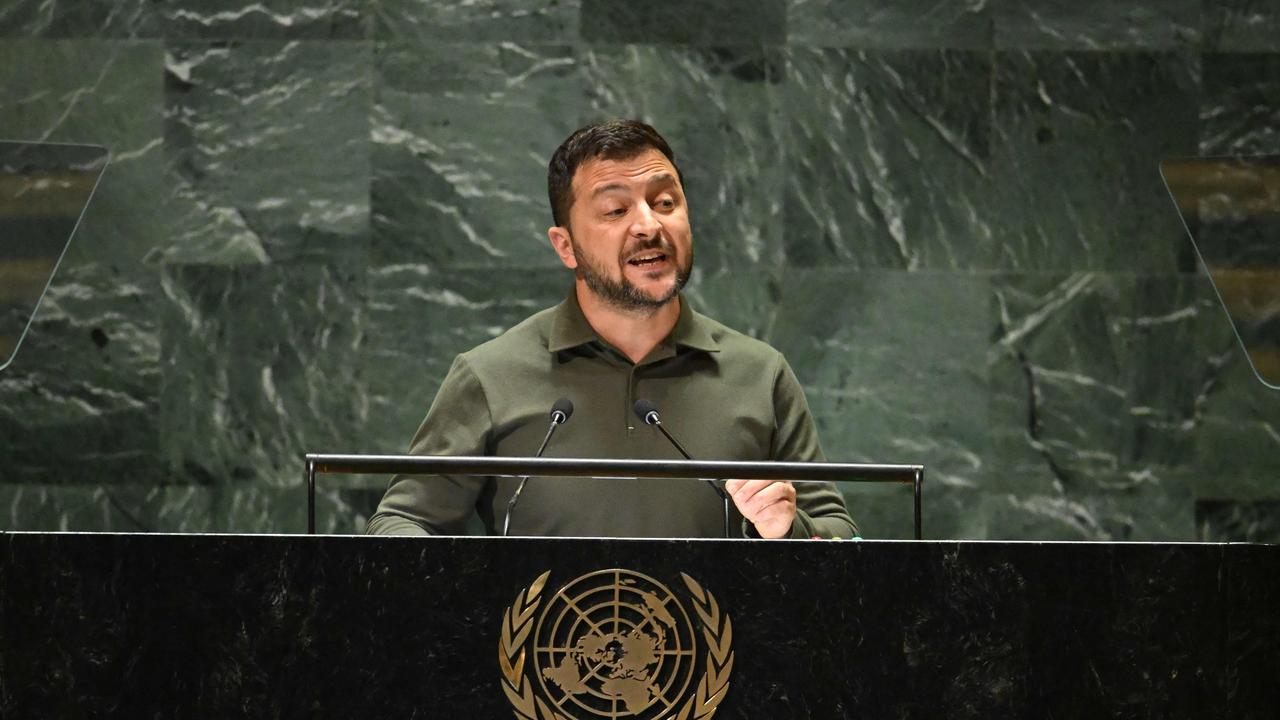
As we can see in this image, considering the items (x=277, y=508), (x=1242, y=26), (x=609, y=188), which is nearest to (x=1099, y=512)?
(x=1242, y=26)

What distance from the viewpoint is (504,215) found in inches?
159

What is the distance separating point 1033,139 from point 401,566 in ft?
8.66

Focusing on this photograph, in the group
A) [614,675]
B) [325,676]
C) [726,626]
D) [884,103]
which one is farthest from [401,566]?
[884,103]

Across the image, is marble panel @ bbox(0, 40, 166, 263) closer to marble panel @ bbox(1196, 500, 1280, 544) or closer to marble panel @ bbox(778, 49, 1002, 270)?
marble panel @ bbox(778, 49, 1002, 270)

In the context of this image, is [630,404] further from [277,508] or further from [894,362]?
[277,508]

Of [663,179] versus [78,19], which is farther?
[78,19]

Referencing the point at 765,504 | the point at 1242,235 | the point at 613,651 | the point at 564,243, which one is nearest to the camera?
the point at 613,651

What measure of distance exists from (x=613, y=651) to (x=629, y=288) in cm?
123

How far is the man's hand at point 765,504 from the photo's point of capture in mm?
2414

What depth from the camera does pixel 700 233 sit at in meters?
4.05

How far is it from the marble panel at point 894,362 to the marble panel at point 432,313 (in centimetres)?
69

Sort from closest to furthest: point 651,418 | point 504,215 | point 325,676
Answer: point 325,676, point 651,418, point 504,215

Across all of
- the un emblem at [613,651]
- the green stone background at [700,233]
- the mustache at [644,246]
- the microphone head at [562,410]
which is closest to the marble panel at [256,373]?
the green stone background at [700,233]

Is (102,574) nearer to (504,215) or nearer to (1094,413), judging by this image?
(504,215)
